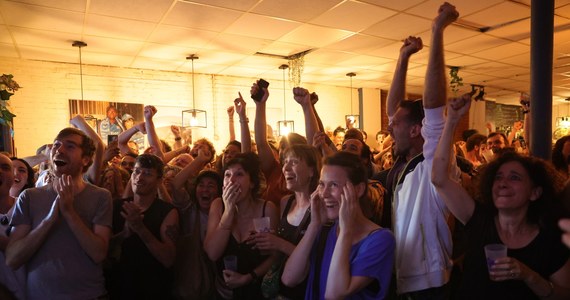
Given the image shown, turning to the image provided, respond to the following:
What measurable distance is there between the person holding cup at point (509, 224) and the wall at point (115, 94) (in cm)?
667

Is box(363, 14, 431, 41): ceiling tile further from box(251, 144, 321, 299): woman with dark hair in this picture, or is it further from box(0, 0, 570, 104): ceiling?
box(251, 144, 321, 299): woman with dark hair

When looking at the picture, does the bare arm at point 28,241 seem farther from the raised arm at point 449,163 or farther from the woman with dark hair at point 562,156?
the woman with dark hair at point 562,156

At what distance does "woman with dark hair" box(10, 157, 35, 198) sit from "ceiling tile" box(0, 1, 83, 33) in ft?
6.99

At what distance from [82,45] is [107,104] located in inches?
62.6

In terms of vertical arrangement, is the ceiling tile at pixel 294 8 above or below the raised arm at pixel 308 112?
above

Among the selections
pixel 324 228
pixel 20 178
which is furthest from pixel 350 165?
pixel 20 178

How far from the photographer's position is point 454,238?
198 cm

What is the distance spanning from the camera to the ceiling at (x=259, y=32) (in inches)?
170

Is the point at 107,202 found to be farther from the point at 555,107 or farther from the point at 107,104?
the point at 555,107

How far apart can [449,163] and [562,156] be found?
2206 millimetres

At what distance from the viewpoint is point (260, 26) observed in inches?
196

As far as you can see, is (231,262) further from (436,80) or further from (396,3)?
(396,3)

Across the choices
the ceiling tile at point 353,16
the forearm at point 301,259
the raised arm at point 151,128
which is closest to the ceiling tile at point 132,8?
the raised arm at point 151,128

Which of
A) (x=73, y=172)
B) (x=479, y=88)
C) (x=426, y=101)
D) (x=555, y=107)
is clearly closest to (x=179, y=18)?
(x=73, y=172)
